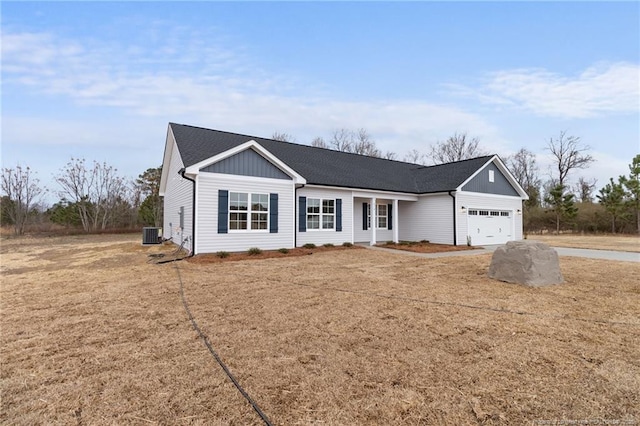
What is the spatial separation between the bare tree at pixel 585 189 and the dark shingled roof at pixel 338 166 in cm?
2930

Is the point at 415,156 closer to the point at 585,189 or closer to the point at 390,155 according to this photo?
the point at 390,155

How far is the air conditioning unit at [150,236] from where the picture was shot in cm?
1565

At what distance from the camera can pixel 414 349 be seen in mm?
3336

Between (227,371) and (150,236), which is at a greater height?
(150,236)

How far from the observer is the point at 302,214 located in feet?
44.0

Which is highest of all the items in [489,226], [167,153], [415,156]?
[415,156]

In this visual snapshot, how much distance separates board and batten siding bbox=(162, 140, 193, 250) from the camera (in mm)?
11680

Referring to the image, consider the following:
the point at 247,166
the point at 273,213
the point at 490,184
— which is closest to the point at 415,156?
the point at 490,184

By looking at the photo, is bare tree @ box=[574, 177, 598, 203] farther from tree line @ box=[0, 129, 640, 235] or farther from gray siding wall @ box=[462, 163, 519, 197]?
gray siding wall @ box=[462, 163, 519, 197]

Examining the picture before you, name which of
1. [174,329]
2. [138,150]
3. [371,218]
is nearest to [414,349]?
[174,329]

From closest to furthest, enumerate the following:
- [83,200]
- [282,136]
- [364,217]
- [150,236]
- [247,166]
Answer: [247,166] < [150,236] < [364,217] < [83,200] < [282,136]

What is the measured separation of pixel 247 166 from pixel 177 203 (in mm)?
4883

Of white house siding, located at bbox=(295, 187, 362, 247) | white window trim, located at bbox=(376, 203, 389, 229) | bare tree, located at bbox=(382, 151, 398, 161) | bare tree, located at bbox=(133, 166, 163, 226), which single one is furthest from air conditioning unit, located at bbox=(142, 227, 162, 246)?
bare tree, located at bbox=(382, 151, 398, 161)

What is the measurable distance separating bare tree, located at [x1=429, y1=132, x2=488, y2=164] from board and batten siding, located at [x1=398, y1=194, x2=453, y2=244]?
22.3 m
